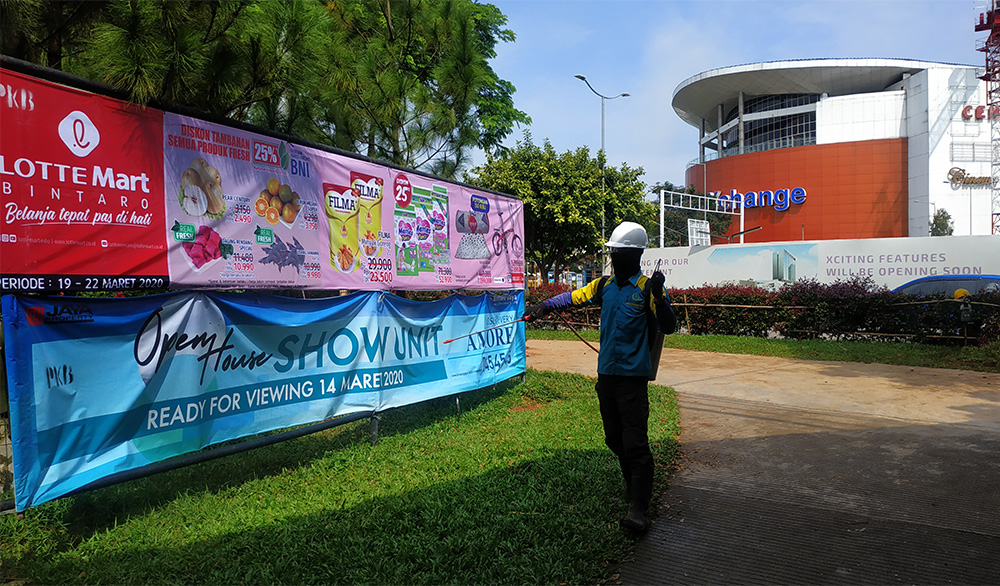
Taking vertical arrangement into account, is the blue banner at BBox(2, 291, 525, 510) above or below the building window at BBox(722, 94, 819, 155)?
below

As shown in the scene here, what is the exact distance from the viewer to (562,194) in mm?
22156

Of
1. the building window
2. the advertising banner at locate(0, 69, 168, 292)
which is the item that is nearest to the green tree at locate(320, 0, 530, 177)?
the advertising banner at locate(0, 69, 168, 292)

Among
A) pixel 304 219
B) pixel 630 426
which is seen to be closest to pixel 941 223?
pixel 630 426

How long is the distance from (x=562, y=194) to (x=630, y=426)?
18.8 metres

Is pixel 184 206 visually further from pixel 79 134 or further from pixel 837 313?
pixel 837 313

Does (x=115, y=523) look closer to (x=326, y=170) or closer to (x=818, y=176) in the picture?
(x=326, y=170)

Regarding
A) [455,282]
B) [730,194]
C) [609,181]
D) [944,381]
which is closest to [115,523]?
[455,282]

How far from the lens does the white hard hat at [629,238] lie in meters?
4.04

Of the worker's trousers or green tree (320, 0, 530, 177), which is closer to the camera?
the worker's trousers

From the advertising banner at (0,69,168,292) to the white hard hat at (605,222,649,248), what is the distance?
2983 mm

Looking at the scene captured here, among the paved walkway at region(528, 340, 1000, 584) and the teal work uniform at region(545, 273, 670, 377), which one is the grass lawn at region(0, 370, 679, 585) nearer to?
the paved walkway at region(528, 340, 1000, 584)

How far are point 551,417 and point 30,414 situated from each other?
15.3 ft

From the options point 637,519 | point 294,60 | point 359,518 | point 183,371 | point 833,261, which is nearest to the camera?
point 637,519

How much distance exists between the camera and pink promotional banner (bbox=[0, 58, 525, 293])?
3.32m
